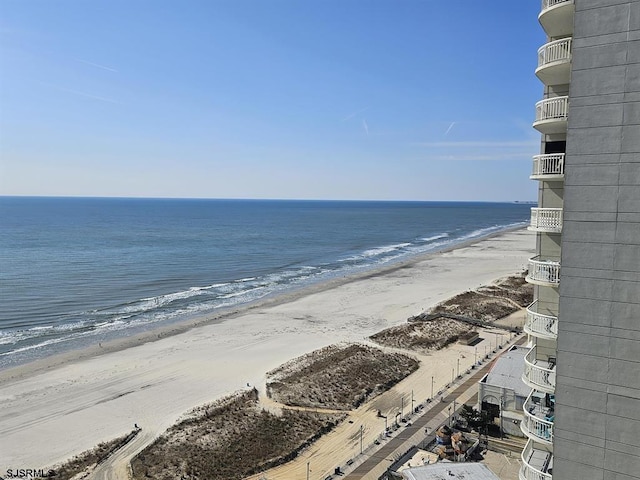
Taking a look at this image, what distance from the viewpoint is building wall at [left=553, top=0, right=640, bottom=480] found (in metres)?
10.1

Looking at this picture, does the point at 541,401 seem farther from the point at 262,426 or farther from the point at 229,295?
the point at 229,295

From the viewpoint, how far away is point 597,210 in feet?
34.3

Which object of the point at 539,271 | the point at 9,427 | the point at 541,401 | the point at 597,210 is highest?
the point at 597,210

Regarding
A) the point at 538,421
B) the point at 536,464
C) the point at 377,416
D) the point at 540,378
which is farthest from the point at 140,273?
the point at 538,421

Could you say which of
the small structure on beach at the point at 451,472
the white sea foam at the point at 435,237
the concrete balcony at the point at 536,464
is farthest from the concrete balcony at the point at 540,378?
the white sea foam at the point at 435,237

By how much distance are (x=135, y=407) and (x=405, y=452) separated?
17025mm

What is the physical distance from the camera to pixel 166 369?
35.9m

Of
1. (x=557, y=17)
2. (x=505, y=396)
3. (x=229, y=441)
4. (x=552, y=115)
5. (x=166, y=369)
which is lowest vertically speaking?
(x=166, y=369)

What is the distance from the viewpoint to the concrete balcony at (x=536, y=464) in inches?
509

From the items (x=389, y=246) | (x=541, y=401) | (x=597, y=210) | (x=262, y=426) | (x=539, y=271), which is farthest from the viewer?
(x=389, y=246)

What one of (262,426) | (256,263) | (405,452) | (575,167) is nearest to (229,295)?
(256,263)

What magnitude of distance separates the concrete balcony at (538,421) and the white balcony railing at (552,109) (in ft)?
26.8

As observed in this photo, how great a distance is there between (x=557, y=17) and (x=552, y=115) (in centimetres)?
257

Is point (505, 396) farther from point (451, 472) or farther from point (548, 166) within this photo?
point (548, 166)
